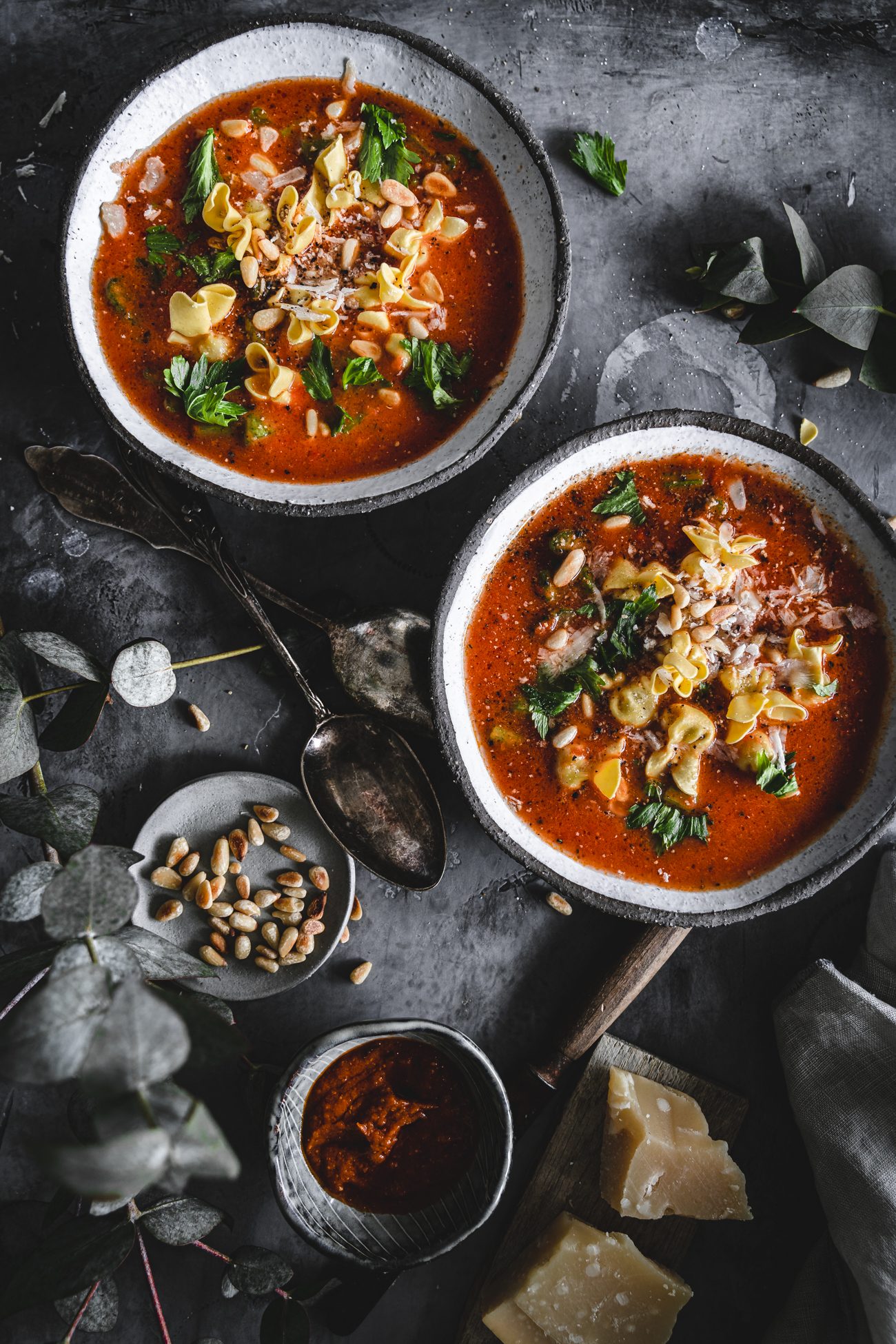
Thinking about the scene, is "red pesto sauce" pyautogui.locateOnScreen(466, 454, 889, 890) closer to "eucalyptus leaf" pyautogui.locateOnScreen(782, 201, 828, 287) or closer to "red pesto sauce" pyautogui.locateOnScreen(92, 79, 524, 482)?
"red pesto sauce" pyautogui.locateOnScreen(92, 79, 524, 482)

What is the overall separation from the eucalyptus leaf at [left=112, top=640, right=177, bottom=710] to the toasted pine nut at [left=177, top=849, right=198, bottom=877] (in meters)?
0.52

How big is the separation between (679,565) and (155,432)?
1580 mm

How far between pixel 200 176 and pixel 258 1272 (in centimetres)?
310

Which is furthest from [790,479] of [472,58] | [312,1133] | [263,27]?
[312,1133]

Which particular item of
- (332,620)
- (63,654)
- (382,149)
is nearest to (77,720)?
(63,654)

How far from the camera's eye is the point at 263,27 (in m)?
2.62

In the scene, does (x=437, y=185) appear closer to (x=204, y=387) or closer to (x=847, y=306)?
(x=204, y=387)

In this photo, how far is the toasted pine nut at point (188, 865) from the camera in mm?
2893

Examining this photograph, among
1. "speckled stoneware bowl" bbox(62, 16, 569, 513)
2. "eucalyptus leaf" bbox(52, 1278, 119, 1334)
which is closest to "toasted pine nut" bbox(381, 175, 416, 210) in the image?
"speckled stoneware bowl" bbox(62, 16, 569, 513)

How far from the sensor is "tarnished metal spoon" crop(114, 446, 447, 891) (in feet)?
9.53

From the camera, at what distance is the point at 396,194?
272 cm

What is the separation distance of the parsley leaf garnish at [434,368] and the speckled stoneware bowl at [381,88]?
11 cm

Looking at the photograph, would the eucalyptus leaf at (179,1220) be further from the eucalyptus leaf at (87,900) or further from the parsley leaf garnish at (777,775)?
the parsley leaf garnish at (777,775)

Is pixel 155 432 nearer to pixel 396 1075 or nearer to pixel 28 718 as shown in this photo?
pixel 28 718
